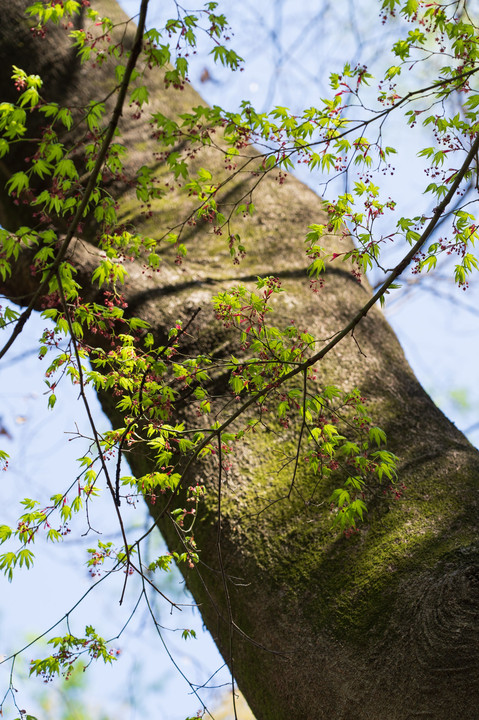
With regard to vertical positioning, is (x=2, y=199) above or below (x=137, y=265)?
above

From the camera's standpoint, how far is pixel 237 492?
77.4 inches

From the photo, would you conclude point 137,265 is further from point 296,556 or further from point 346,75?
point 296,556

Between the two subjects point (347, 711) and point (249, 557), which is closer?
point (347, 711)

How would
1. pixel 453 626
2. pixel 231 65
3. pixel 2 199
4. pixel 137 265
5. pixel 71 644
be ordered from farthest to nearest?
1. pixel 2 199
2. pixel 137 265
3. pixel 231 65
4. pixel 71 644
5. pixel 453 626

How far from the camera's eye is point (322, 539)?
5.76 feet

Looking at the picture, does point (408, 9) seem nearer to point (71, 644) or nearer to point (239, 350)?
point (239, 350)


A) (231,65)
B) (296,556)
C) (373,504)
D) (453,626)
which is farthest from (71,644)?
(231,65)

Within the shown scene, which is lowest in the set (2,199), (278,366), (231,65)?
(278,366)

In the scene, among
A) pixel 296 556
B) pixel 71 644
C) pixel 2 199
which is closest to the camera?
pixel 296 556

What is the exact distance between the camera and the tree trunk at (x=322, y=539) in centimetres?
147

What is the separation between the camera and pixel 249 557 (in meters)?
1.80

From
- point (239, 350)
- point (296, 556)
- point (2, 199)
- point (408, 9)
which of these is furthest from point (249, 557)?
point (2, 199)

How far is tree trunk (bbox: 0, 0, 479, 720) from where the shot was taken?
1470 mm

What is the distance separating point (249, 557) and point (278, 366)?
2.10ft
